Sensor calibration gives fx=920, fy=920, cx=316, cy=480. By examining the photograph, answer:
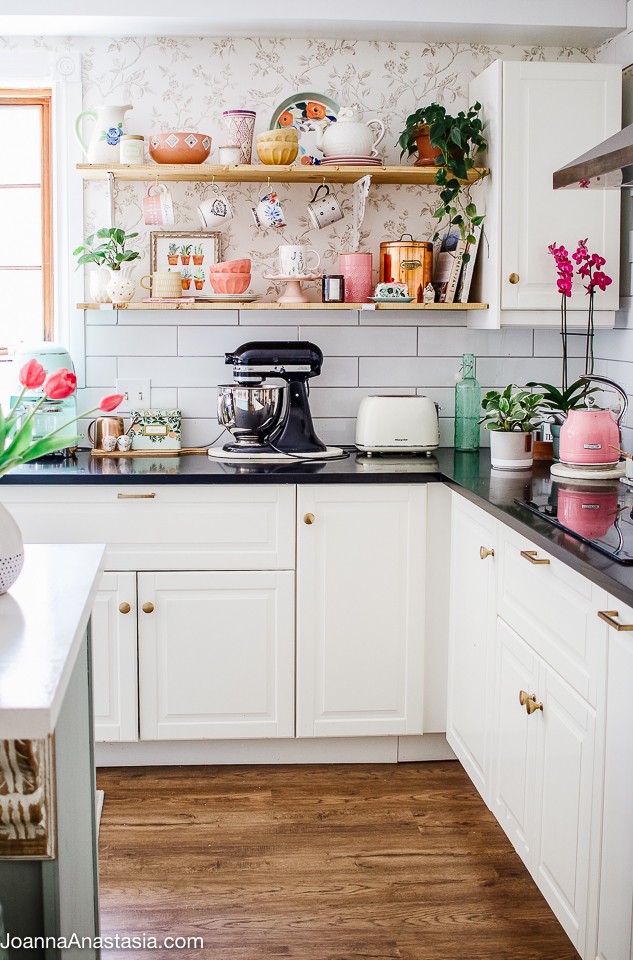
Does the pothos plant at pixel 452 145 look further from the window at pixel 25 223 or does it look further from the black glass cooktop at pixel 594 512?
the window at pixel 25 223

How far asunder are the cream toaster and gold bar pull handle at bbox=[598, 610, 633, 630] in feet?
4.76

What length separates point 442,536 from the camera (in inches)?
107

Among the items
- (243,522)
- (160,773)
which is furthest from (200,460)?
(160,773)

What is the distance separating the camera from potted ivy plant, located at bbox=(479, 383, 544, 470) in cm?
266

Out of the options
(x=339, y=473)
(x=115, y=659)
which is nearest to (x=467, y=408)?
(x=339, y=473)

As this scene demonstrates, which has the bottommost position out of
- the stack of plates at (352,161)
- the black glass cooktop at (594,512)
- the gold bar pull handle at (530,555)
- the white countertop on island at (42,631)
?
the gold bar pull handle at (530,555)

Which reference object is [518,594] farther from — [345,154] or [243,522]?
[345,154]

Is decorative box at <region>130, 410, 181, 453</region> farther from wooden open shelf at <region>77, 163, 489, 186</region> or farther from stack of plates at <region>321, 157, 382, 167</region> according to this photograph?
stack of plates at <region>321, 157, 382, 167</region>

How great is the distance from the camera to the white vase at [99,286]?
2975 millimetres

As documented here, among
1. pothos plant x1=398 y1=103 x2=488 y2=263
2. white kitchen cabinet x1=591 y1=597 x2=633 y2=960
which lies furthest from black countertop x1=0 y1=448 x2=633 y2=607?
pothos plant x1=398 y1=103 x2=488 y2=263

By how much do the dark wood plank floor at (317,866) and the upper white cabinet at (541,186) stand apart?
1.49 meters

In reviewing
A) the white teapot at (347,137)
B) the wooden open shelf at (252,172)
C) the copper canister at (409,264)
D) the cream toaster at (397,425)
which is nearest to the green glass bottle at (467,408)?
the cream toaster at (397,425)

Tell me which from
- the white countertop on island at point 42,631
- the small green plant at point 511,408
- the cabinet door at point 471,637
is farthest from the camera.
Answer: the small green plant at point 511,408

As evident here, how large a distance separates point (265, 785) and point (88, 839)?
127 centimetres
